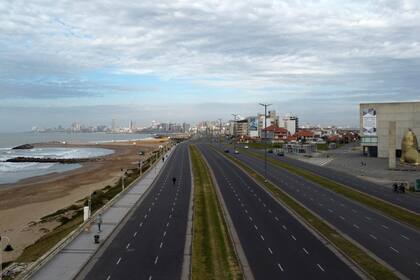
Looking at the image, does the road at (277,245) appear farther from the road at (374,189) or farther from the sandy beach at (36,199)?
the sandy beach at (36,199)

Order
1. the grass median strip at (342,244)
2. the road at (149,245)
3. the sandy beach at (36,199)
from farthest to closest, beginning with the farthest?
1. the sandy beach at (36,199)
2. the road at (149,245)
3. the grass median strip at (342,244)

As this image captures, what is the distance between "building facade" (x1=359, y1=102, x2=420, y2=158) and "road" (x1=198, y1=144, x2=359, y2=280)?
77.1 meters

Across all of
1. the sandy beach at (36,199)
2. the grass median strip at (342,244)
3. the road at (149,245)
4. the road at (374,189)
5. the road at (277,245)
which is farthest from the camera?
the road at (374,189)

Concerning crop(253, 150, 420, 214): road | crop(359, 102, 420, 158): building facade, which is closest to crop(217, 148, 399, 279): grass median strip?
crop(253, 150, 420, 214): road

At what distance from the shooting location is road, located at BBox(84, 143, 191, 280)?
2959cm

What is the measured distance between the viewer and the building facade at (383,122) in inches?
4843

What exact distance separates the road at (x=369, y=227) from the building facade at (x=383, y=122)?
64418 mm

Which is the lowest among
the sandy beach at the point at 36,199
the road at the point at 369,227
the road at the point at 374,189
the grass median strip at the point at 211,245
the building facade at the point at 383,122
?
the sandy beach at the point at 36,199

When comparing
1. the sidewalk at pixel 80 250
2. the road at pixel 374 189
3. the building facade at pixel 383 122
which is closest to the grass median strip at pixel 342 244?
the road at pixel 374 189

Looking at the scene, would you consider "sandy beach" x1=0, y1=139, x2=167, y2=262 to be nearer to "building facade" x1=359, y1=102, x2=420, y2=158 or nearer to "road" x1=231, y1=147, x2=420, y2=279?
"road" x1=231, y1=147, x2=420, y2=279

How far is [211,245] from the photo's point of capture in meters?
36.2

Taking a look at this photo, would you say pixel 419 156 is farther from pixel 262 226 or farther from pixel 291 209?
pixel 262 226

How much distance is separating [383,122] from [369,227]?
9207 cm

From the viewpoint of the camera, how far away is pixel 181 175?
3482 inches
